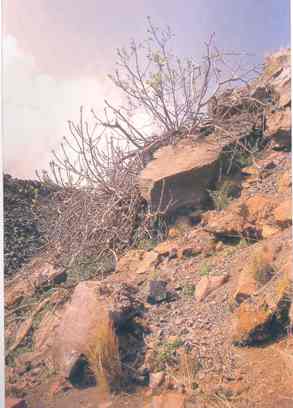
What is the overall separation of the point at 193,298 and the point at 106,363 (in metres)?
0.36

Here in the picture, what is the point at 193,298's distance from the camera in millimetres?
1619

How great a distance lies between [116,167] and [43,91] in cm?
39

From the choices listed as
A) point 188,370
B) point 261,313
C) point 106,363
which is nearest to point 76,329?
point 106,363

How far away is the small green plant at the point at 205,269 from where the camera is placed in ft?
5.44

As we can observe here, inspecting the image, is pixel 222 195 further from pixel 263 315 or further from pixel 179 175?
pixel 263 315

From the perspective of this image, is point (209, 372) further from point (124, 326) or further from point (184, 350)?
point (124, 326)

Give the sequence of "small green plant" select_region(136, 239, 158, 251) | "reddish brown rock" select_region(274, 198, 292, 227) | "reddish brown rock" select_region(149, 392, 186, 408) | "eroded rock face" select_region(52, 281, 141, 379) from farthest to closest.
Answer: "small green plant" select_region(136, 239, 158, 251), "reddish brown rock" select_region(274, 198, 292, 227), "eroded rock face" select_region(52, 281, 141, 379), "reddish brown rock" select_region(149, 392, 186, 408)

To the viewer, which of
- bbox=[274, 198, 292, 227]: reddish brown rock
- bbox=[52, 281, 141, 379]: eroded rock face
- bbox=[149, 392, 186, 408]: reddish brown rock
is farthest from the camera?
bbox=[274, 198, 292, 227]: reddish brown rock

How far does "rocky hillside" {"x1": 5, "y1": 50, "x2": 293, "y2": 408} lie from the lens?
1.45 metres

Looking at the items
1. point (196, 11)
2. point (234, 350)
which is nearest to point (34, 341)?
point (234, 350)

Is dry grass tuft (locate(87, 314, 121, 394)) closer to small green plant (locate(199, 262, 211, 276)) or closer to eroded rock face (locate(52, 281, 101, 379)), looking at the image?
eroded rock face (locate(52, 281, 101, 379))

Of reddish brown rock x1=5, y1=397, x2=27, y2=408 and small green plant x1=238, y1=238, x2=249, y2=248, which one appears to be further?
small green plant x1=238, y1=238, x2=249, y2=248

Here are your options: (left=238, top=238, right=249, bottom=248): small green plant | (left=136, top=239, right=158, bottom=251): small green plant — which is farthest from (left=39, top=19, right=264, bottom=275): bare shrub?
(left=238, top=238, right=249, bottom=248): small green plant

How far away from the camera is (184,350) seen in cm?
150
